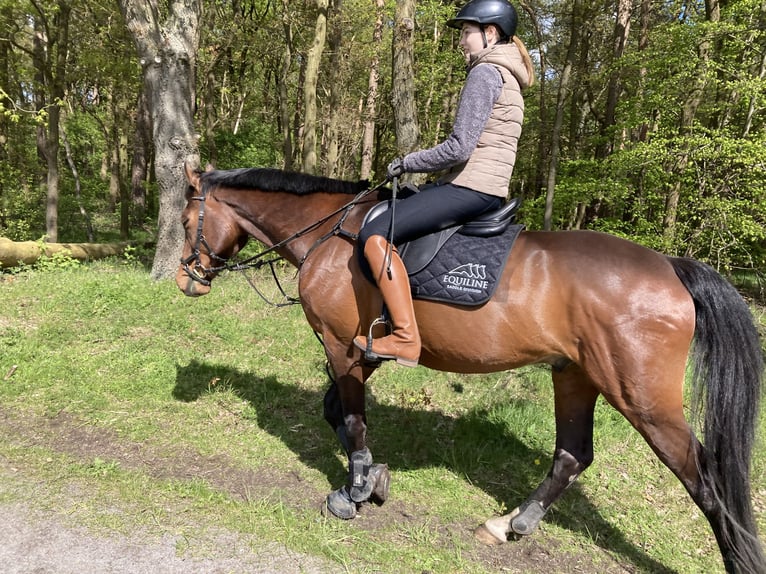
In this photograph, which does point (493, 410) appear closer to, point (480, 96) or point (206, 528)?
point (206, 528)

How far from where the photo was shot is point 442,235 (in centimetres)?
295

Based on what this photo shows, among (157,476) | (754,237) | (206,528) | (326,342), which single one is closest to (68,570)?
(206,528)

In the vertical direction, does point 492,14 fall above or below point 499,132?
above

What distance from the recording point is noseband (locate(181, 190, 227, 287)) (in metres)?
3.59

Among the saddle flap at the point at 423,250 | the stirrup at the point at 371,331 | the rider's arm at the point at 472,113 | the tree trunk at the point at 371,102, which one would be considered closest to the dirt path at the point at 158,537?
the stirrup at the point at 371,331

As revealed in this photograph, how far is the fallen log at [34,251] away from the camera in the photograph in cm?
821

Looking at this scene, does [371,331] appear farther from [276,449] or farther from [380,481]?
[276,449]

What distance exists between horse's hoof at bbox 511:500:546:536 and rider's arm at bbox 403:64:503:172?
238 centimetres

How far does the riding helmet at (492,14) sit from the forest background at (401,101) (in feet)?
14.1

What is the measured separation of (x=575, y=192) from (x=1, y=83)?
47.7 feet

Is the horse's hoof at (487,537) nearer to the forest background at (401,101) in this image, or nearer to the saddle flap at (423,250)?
the saddle flap at (423,250)

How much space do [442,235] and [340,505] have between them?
78.8 inches

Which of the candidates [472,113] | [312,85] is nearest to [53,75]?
[312,85]

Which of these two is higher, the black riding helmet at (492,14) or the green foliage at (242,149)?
the green foliage at (242,149)
